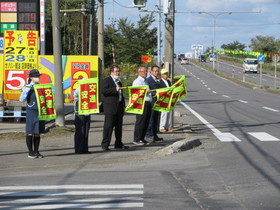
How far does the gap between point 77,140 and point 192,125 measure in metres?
7.48

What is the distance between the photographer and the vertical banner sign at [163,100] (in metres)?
13.7

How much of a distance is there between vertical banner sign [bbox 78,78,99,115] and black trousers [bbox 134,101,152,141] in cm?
180

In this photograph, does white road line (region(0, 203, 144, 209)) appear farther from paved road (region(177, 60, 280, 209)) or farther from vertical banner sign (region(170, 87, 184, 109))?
vertical banner sign (region(170, 87, 184, 109))

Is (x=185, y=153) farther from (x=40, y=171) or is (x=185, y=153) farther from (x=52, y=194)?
(x=52, y=194)

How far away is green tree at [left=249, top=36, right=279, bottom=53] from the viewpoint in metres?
119

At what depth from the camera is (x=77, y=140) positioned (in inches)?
448

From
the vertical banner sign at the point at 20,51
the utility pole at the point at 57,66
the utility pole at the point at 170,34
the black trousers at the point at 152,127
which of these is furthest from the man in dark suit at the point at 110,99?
the vertical banner sign at the point at 20,51

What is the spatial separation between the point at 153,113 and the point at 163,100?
0.46 m

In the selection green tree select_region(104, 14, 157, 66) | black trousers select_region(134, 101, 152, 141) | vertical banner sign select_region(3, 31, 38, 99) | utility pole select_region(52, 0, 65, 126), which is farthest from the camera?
green tree select_region(104, 14, 157, 66)

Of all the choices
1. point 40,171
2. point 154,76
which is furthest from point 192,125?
point 40,171

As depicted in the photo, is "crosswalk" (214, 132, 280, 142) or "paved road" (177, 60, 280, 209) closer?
"paved road" (177, 60, 280, 209)

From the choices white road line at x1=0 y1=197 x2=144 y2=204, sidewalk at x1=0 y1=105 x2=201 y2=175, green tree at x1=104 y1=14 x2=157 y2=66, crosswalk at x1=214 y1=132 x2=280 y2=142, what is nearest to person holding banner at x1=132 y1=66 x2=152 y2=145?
sidewalk at x1=0 y1=105 x2=201 y2=175

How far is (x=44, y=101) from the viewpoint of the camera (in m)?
10.9

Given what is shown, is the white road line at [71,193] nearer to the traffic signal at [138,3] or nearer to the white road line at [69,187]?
the white road line at [69,187]
